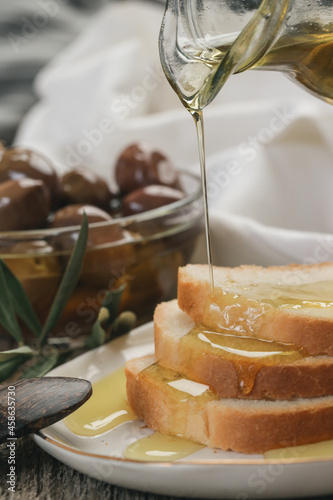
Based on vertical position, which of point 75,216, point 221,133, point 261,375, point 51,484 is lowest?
point 51,484

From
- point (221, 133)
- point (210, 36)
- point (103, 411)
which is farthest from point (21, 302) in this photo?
point (221, 133)

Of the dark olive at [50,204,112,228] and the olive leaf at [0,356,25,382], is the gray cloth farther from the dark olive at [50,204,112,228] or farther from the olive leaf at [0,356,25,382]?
the olive leaf at [0,356,25,382]

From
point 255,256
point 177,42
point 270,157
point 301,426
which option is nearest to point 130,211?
point 255,256

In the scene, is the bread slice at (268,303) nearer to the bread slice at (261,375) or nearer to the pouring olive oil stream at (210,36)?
the bread slice at (261,375)

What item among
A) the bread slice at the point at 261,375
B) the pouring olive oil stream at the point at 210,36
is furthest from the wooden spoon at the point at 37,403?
the pouring olive oil stream at the point at 210,36

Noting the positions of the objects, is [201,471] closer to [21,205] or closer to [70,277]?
[70,277]

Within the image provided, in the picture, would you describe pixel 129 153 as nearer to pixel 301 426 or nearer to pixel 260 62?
pixel 260 62

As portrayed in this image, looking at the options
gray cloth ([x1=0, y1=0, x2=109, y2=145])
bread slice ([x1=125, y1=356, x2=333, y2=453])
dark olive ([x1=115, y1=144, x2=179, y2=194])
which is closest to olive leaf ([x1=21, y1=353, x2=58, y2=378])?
bread slice ([x1=125, y1=356, x2=333, y2=453])
